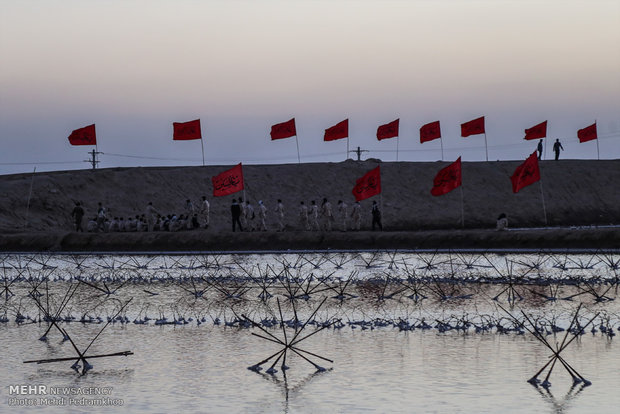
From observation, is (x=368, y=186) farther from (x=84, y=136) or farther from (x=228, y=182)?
(x=84, y=136)

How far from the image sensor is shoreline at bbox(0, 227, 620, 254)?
1535 inches

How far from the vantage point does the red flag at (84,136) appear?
51906 mm

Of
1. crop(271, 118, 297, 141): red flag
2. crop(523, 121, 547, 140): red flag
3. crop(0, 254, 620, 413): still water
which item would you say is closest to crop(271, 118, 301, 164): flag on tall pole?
crop(271, 118, 297, 141): red flag

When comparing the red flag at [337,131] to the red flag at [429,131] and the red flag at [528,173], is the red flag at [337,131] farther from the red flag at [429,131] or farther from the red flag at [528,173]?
the red flag at [528,173]

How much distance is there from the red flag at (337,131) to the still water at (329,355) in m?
31.5

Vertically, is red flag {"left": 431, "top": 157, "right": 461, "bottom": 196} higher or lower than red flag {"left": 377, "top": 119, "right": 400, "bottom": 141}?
lower

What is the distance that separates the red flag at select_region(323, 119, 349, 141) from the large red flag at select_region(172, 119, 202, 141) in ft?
26.7

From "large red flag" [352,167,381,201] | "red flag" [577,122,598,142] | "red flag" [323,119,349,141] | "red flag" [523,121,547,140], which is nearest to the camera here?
"large red flag" [352,167,381,201]

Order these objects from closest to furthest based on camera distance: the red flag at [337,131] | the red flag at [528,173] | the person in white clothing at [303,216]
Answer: the red flag at [528,173] → the person in white clothing at [303,216] → the red flag at [337,131]

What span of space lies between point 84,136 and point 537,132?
25964 millimetres

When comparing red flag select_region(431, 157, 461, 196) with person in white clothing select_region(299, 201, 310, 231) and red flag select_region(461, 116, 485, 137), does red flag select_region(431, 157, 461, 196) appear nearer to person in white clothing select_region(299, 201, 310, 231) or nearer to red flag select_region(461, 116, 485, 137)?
person in white clothing select_region(299, 201, 310, 231)

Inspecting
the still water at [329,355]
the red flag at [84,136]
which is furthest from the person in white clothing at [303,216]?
the still water at [329,355]

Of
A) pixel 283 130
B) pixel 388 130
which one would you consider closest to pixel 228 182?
pixel 283 130

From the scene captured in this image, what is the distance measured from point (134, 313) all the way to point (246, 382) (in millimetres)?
8298
